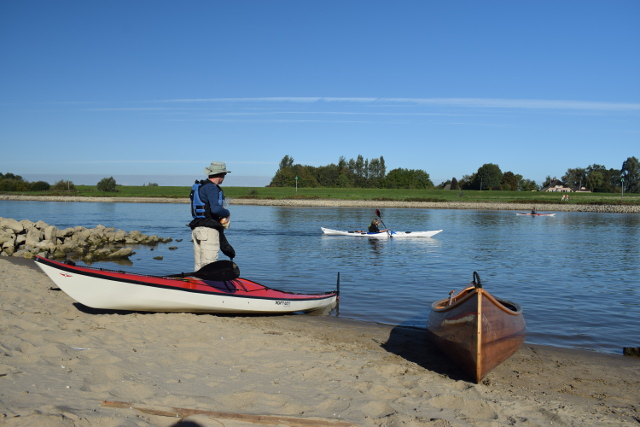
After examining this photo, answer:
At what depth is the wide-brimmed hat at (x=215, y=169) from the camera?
8.66 metres

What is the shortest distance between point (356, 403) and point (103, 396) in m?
2.42

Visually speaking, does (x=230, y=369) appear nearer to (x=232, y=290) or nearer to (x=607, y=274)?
(x=232, y=290)

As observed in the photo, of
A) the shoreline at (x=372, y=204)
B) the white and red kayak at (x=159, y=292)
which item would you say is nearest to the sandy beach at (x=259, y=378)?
the white and red kayak at (x=159, y=292)

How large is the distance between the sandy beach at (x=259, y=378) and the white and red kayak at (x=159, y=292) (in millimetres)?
230

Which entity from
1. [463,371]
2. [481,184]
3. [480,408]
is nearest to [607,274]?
[463,371]

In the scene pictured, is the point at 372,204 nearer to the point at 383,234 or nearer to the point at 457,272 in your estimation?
the point at 383,234

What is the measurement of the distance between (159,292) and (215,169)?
221 centimetres

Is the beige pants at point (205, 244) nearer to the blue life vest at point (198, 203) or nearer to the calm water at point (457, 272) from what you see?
the blue life vest at point (198, 203)

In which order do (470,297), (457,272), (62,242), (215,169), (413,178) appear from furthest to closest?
1. (413,178)
2. (62,242)
3. (457,272)
4. (215,169)
5. (470,297)

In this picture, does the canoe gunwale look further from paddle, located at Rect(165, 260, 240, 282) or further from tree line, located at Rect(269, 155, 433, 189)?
tree line, located at Rect(269, 155, 433, 189)

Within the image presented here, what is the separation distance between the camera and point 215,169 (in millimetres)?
8680

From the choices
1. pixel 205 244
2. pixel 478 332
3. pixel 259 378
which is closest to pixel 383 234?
pixel 205 244

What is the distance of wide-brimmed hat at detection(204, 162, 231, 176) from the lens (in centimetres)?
866

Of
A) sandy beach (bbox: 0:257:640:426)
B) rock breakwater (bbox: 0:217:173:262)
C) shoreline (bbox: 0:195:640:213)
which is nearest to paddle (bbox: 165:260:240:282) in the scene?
sandy beach (bbox: 0:257:640:426)
